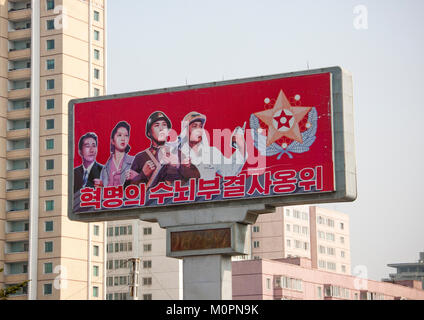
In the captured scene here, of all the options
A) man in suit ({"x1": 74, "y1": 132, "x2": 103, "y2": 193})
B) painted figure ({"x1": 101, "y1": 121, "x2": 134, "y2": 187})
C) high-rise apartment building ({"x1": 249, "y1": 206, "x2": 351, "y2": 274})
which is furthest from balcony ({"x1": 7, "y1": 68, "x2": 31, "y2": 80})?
high-rise apartment building ({"x1": 249, "y1": 206, "x2": 351, "y2": 274})

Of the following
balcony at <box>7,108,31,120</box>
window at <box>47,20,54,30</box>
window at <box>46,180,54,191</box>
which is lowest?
window at <box>46,180,54,191</box>

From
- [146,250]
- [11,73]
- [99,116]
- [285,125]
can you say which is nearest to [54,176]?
[11,73]

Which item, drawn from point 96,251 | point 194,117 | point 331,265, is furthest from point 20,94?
point 331,265

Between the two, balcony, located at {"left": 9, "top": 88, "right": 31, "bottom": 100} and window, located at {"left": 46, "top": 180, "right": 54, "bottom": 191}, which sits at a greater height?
balcony, located at {"left": 9, "top": 88, "right": 31, "bottom": 100}

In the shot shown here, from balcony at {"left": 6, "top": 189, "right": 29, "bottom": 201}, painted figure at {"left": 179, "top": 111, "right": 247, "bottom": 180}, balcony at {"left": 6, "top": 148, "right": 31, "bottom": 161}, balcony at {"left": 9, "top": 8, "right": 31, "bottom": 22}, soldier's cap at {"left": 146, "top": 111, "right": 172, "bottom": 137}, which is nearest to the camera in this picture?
painted figure at {"left": 179, "top": 111, "right": 247, "bottom": 180}

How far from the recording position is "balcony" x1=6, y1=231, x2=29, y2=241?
94125mm

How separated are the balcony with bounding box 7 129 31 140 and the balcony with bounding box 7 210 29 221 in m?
7.45

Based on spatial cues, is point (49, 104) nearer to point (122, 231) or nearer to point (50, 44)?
point (50, 44)

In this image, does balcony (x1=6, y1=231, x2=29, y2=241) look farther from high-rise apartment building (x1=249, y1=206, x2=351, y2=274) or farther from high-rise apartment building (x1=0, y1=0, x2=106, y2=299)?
high-rise apartment building (x1=249, y1=206, x2=351, y2=274)

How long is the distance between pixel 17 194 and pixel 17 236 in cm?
416

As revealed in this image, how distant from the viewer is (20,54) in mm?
97625

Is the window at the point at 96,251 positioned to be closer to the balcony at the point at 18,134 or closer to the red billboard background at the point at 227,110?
the balcony at the point at 18,134

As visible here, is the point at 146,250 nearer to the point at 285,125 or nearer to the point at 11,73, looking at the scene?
the point at 11,73

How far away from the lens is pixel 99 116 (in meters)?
47.8
